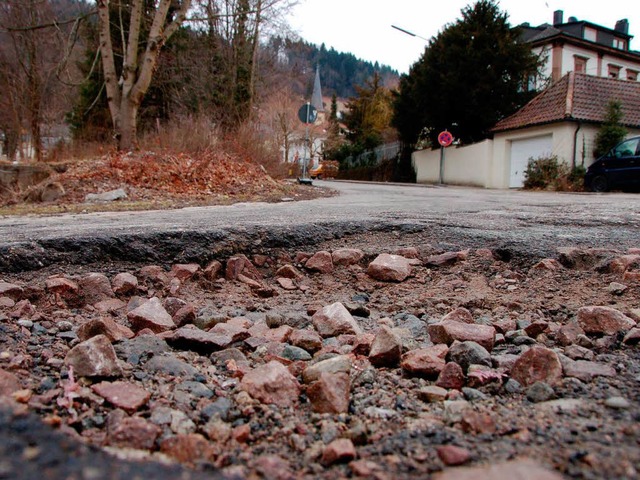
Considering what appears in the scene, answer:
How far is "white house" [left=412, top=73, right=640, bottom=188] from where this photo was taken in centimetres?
1645

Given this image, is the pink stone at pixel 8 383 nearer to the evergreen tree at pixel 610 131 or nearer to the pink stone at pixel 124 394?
the pink stone at pixel 124 394

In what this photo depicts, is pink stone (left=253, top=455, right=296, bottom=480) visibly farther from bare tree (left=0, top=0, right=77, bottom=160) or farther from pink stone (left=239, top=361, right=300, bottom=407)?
bare tree (left=0, top=0, right=77, bottom=160)

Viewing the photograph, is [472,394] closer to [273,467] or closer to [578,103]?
[273,467]

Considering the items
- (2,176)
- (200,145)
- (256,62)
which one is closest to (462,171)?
(256,62)

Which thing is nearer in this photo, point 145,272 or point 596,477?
point 596,477

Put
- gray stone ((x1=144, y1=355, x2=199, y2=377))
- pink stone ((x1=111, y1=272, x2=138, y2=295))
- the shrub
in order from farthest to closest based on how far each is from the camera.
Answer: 1. the shrub
2. pink stone ((x1=111, y1=272, x2=138, y2=295))
3. gray stone ((x1=144, y1=355, x2=199, y2=377))

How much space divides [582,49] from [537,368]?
30111 mm

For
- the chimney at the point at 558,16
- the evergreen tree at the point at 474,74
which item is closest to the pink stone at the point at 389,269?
the evergreen tree at the point at 474,74

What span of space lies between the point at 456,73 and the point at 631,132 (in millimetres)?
6650

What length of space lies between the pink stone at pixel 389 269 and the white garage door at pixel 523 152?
16191 mm

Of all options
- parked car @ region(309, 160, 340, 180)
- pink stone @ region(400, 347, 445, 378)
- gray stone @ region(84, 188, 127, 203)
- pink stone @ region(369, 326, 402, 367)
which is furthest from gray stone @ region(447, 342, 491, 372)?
parked car @ region(309, 160, 340, 180)

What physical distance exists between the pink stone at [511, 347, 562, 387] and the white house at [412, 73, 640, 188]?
55.6ft

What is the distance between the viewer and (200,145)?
945cm

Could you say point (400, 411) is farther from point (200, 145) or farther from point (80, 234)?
point (200, 145)
